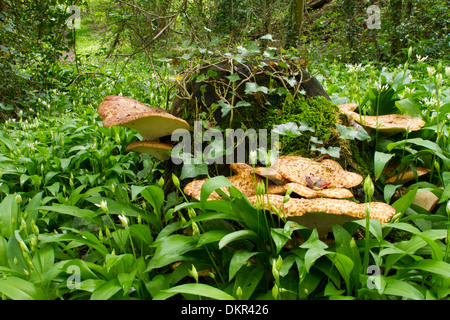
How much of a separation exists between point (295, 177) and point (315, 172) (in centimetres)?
24

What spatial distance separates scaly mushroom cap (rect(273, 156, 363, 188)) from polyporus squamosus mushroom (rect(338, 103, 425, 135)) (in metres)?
0.68

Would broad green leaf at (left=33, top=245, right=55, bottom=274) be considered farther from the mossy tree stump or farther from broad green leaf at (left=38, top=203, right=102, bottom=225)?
the mossy tree stump

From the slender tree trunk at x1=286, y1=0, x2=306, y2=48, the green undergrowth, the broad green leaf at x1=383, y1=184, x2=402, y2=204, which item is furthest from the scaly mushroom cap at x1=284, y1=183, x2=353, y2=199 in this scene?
the slender tree trunk at x1=286, y1=0, x2=306, y2=48

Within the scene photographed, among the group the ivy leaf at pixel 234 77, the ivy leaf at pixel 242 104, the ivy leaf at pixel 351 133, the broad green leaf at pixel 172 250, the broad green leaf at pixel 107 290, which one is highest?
the ivy leaf at pixel 234 77

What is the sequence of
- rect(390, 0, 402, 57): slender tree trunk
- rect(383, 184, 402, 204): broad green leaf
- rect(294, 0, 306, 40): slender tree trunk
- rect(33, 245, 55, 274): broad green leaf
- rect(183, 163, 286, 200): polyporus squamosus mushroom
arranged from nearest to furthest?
rect(33, 245, 55, 274): broad green leaf → rect(183, 163, 286, 200): polyporus squamosus mushroom → rect(383, 184, 402, 204): broad green leaf → rect(294, 0, 306, 40): slender tree trunk → rect(390, 0, 402, 57): slender tree trunk

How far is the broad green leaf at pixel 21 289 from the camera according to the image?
164 centimetres

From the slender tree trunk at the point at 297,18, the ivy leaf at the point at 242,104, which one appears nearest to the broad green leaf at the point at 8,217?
the ivy leaf at the point at 242,104

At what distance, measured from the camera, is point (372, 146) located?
287 centimetres

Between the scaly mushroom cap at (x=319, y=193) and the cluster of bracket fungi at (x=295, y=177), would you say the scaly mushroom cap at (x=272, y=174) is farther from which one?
the scaly mushroom cap at (x=319, y=193)

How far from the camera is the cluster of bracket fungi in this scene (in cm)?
167

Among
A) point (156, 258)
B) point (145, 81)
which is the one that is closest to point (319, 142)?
point (156, 258)

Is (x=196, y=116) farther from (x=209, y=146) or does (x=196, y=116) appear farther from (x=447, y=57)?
(x=447, y=57)

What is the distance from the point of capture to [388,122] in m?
2.77
